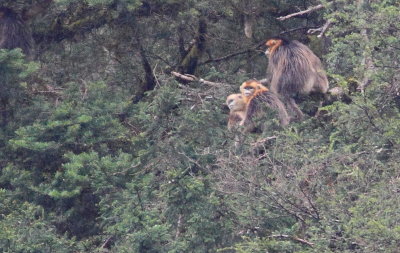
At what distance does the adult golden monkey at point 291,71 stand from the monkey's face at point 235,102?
75cm

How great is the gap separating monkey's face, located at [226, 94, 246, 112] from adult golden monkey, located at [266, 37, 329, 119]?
750mm

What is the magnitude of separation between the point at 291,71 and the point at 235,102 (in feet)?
3.41

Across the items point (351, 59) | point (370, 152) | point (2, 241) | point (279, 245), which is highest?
point (351, 59)

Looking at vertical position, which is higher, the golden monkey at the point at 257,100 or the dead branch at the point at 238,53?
the dead branch at the point at 238,53

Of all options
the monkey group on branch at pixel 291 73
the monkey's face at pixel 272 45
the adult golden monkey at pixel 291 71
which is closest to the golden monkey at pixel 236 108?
the monkey group on branch at pixel 291 73

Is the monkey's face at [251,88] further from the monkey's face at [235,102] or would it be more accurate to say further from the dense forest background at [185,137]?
the dense forest background at [185,137]

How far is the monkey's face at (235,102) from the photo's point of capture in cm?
812

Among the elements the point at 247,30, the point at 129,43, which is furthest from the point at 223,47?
the point at 129,43

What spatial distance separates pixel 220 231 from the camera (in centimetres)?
638

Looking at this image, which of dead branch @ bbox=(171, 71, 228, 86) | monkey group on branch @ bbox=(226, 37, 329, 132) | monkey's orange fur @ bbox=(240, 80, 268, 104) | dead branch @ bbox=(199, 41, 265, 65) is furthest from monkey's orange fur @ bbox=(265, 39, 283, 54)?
dead branch @ bbox=(171, 71, 228, 86)

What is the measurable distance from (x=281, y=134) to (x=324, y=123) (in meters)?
1.29

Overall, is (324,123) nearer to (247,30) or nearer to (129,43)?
(247,30)

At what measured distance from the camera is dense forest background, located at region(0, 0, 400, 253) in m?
5.92

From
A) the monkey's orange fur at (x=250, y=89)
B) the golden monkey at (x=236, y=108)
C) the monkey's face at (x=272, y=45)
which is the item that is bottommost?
the golden monkey at (x=236, y=108)
